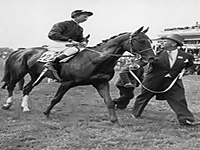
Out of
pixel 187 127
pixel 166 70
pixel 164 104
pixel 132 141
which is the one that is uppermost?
pixel 166 70

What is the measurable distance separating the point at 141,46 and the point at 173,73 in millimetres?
995

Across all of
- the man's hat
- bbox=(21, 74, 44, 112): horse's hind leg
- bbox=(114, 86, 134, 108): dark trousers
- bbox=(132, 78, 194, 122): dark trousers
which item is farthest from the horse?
bbox=(114, 86, 134, 108): dark trousers

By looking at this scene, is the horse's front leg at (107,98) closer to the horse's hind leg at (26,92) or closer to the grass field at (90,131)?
the grass field at (90,131)

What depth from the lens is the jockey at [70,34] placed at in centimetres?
715

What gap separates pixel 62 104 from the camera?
9492 mm

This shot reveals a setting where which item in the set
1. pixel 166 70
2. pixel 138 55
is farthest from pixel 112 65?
pixel 166 70

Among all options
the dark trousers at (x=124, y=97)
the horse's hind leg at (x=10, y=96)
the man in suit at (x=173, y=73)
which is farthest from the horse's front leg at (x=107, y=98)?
the horse's hind leg at (x=10, y=96)

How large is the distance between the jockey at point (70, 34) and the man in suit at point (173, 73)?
1616mm

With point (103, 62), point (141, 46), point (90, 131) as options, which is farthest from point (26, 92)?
point (141, 46)

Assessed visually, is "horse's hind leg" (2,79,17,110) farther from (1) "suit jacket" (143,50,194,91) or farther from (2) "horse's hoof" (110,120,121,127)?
(1) "suit jacket" (143,50,194,91)

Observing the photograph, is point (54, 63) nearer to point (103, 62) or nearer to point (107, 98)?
point (103, 62)

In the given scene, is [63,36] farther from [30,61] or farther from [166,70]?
[166,70]

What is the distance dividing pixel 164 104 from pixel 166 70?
10.8ft

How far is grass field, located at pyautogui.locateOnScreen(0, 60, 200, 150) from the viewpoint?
5.09 meters
